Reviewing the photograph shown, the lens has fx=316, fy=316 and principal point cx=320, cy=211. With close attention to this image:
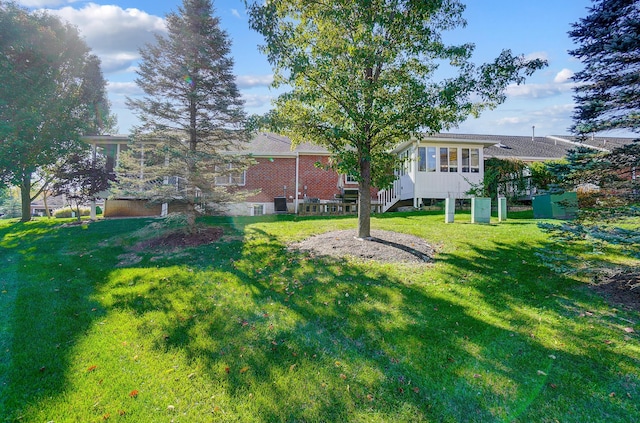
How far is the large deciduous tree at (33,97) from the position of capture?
46.7ft

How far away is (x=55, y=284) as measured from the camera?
6.21 meters

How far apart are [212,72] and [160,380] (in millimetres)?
9048

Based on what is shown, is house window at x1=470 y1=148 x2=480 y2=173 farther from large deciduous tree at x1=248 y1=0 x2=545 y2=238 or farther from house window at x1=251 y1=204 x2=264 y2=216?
house window at x1=251 y1=204 x2=264 y2=216

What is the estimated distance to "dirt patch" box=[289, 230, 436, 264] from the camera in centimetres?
706

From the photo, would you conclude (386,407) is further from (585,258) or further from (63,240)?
(63,240)

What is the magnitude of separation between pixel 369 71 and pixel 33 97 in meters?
16.6

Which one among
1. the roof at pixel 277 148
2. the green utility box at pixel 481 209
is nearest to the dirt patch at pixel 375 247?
the green utility box at pixel 481 209

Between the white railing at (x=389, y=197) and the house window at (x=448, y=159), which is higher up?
the house window at (x=448, y=159)

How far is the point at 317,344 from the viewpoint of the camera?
405cm

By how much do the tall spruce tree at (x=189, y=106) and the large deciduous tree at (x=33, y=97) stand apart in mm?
8833

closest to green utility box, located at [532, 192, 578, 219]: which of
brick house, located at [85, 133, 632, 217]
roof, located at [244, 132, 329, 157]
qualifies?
brick house, located at [85, 133, 632, 217]

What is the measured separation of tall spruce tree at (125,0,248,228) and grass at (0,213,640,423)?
3110 millimetres

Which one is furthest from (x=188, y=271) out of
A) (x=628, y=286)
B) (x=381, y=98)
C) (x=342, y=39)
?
(x=628, y=286)

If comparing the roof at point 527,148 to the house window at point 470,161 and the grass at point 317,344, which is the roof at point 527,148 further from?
the grass at point 317,344
